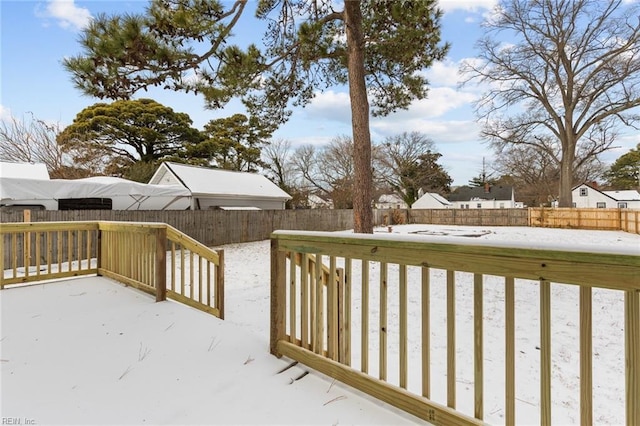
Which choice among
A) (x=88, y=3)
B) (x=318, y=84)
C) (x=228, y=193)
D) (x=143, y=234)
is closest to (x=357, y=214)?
(x=318, y=84)

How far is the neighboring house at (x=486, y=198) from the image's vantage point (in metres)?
34.7

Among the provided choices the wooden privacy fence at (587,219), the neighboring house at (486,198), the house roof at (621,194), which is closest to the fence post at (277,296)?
the wooden privacy fence at (587,219)

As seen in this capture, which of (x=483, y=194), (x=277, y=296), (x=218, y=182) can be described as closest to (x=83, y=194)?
(x=218, y=182)

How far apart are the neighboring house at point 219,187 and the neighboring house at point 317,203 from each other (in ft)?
29.7

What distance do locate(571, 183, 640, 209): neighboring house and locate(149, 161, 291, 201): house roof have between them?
30902 mm

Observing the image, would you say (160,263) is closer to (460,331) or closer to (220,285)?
(220,285)

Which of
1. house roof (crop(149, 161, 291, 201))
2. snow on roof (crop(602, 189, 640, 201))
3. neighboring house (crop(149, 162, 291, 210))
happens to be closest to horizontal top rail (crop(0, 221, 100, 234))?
neighboring house (crop(149, 162, 291, 210))

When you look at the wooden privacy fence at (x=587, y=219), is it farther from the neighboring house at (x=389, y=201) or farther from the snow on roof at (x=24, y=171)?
the snow on roof at (x=24, y=171)

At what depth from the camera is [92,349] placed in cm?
252

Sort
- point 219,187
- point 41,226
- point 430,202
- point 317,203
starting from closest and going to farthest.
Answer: point 41,226 < point 219,187 < point 317,203 < point 430,202

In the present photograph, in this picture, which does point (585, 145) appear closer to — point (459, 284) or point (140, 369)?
point (459, 284)

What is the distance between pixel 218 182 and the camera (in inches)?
568

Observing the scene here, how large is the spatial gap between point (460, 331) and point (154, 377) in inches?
124

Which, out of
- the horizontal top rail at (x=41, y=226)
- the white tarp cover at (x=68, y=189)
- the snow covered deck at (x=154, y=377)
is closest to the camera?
the snow covered deck at (x=154, y=377)
